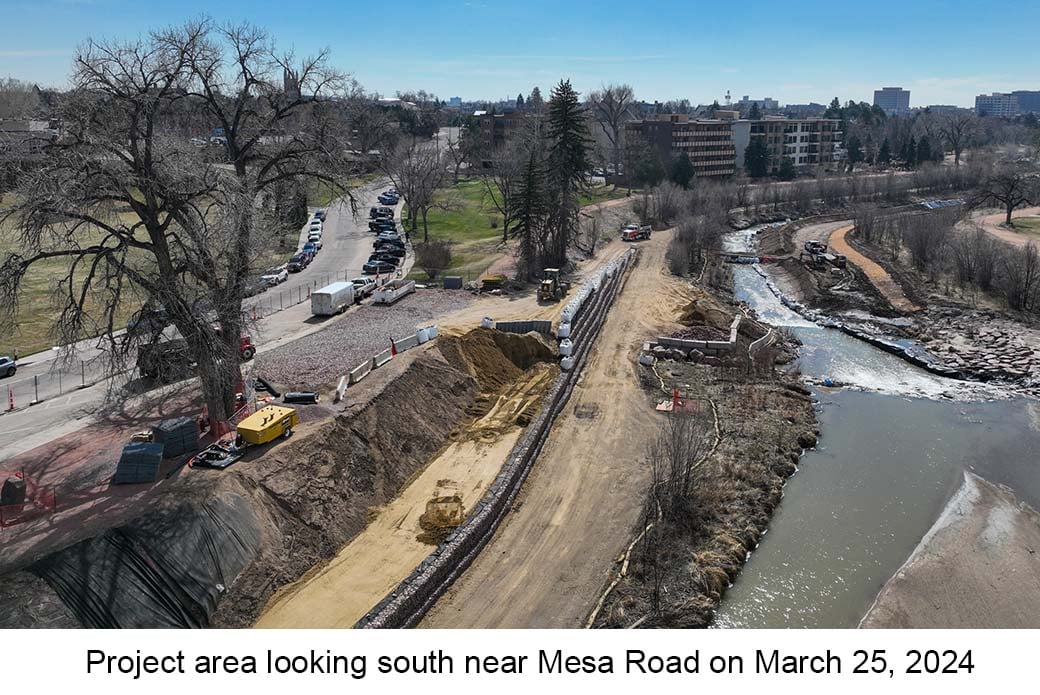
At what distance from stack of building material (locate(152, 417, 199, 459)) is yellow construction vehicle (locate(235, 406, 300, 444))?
1356mm

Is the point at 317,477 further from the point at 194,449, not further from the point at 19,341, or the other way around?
the point at 19,341

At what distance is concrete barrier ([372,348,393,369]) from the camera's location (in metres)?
30.2

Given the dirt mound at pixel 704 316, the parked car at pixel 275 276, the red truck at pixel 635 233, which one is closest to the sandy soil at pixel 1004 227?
the red truck at pixel 635 233

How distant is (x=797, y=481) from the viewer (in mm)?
27828

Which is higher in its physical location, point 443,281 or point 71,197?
point 71,197

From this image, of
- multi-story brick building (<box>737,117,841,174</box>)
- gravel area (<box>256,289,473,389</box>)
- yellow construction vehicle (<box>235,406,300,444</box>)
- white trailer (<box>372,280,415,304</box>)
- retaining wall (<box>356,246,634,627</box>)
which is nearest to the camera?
retaining wall (<box>356,246,634,627</box>)

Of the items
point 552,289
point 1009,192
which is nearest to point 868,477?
point 552,289

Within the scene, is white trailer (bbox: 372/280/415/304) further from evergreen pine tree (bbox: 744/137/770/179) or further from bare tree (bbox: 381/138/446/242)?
evergreen pine tree (bbox: 744/137/770/179)

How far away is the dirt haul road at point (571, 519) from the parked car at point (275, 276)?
21.5 m

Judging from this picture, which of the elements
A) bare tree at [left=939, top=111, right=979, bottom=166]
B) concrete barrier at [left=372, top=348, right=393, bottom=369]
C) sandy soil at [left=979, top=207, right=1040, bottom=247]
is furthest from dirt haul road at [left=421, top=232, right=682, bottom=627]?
bare tree at [left=939, top=111, right=979, bottom=166]

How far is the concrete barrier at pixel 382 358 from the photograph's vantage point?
99.0ft

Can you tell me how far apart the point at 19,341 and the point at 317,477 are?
784 inches

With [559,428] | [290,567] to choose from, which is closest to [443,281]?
[559,428]

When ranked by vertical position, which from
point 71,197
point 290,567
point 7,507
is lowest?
point 290,567
